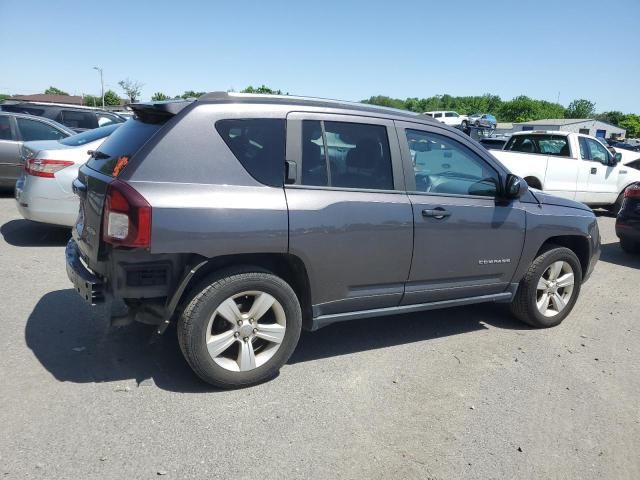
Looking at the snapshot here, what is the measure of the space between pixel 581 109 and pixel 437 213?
419ft

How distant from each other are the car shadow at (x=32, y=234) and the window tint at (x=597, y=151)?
34.8 ft

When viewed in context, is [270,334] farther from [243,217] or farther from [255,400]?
[243,217]

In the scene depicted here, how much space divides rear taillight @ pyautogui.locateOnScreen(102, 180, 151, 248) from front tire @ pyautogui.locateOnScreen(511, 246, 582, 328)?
336cm

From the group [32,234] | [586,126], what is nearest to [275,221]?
[32,234]

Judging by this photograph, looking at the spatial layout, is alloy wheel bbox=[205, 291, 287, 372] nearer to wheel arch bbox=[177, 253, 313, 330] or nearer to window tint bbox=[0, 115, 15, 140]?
wheel arch bbox=[177, 253, 313, 330]

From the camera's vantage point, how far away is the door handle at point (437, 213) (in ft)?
12.9

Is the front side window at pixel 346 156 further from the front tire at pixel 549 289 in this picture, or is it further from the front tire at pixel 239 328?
the front tire at pixel 549 289

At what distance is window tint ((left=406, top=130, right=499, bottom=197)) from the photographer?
13.4 ft

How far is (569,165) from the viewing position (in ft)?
36.2

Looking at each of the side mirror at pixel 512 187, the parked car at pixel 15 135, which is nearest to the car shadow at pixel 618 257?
the side mirror at pixel 512 187

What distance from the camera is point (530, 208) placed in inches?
178

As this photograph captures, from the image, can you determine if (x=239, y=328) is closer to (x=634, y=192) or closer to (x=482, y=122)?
(x=634, y=192)

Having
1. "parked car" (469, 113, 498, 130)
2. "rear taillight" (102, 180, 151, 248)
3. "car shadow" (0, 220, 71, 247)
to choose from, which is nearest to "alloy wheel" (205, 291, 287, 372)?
"rear taillight" (102, 180, 151, 248)

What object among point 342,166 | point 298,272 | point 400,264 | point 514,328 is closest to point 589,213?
point 514,328
